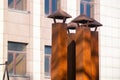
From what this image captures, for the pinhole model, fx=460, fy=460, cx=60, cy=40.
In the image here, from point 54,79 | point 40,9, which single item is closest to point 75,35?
point 54,79

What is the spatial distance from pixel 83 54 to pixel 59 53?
2.51ft

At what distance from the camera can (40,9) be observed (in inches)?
1152

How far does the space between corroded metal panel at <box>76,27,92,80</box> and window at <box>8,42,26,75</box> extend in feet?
45.1

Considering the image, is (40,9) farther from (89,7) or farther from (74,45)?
(74,45)

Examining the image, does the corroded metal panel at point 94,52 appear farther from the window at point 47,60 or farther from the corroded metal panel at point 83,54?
the window at point 47,60

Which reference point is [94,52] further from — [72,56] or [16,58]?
[16,58]

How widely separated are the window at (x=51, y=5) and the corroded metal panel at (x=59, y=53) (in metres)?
15.5

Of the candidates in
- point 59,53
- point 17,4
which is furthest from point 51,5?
point 59,53

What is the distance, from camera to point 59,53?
563 inches

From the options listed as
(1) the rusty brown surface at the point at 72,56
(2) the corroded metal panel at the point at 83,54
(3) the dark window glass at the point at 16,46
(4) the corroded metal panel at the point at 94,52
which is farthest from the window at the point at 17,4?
(2) the corroded metal panel at the point at 83,54

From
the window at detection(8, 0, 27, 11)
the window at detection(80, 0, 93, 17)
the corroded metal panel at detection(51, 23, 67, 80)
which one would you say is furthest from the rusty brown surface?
the window at detection(80, 0, 93, 17)

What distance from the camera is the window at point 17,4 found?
2820cm

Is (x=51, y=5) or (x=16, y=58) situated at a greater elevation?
(x=51, y=5)

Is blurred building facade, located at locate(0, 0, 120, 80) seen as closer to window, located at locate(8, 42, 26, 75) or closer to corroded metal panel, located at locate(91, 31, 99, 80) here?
window, located at locate(8, 42, 26, 75)
